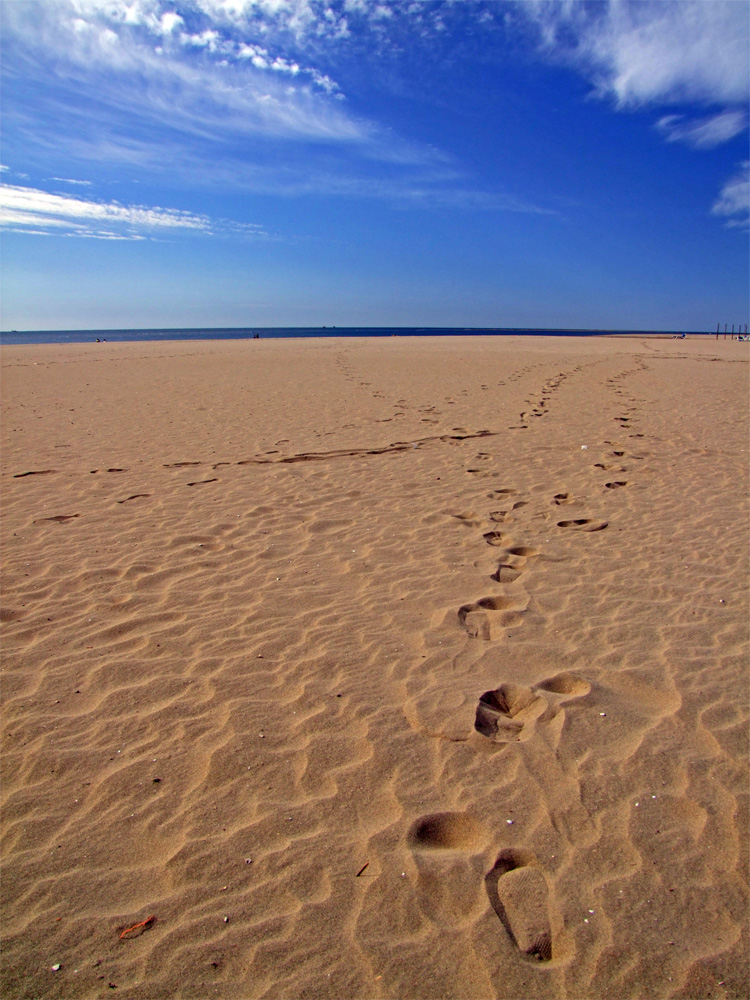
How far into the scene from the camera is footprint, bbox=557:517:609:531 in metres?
5.40

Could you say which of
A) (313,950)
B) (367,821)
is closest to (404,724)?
(367,821)

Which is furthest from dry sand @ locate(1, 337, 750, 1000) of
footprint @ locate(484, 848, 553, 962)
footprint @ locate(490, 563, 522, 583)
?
footprint @ locate(490, 563, 522, 583)

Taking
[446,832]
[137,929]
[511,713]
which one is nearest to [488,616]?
[511,713]

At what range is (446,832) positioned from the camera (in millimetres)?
2355

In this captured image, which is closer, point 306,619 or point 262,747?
point 262,747

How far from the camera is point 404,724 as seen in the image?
2.92 metres

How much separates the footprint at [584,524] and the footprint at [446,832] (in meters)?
3.48

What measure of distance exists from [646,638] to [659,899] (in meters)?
1.78

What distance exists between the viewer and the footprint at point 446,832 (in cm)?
230

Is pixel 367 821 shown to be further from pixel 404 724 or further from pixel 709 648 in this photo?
pixel 709 648

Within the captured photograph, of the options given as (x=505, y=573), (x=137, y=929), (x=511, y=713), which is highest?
(x=505, y=573)

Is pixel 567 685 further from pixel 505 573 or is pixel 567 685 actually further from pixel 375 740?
pixel 505 573

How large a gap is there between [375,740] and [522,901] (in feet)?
3.06

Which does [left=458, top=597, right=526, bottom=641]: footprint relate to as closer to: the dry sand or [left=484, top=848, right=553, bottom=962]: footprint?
the dry sand
